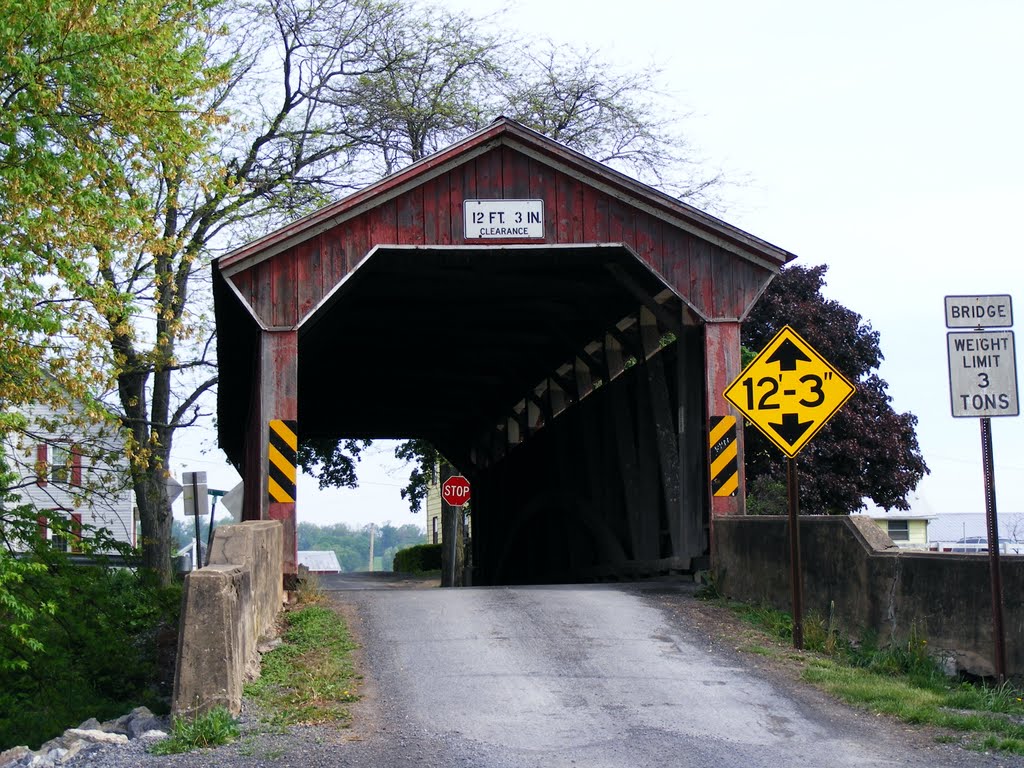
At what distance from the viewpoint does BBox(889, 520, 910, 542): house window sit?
51125 millimetres

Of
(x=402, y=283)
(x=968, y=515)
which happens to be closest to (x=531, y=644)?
(x=402, y=283)

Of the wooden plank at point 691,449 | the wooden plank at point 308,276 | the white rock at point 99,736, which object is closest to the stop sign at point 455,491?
the wooden plank at point 691,449

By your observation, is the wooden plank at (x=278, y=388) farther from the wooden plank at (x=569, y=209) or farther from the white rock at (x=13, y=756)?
the white rock at (x=13, y=756)

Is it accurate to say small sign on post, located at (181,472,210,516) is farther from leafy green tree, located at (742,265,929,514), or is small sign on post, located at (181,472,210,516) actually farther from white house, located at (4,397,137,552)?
leafy green tree, located at (742,265,929,514)

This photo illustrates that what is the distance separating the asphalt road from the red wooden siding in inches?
133

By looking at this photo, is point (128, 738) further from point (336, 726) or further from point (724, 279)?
point (724, 279)

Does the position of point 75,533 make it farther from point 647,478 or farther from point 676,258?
point 676,258

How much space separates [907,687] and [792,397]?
2.71 metres

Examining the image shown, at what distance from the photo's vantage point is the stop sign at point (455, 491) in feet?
95.7

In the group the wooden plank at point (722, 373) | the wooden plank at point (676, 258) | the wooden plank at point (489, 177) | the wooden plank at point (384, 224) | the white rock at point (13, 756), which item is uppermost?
the wooden plank at point (489, 177)

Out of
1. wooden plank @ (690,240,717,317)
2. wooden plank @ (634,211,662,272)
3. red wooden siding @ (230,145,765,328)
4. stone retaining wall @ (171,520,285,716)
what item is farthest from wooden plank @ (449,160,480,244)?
stone retaining wall @ (171,520,285,716)

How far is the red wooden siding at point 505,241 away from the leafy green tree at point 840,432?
13033 mm

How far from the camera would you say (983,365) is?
29.5ft

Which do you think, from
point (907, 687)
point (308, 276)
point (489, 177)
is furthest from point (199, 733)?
point (489, 177)
